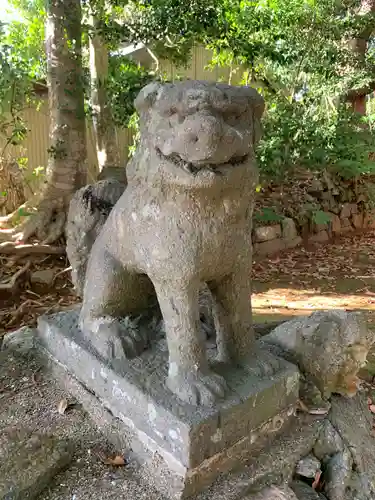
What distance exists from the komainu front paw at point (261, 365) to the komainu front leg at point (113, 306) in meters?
0.37

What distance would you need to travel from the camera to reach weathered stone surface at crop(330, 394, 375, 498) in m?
1.60

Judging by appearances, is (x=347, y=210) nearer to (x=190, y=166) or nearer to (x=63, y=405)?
(x=63, y=405)

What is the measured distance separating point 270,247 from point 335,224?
151 centimetres

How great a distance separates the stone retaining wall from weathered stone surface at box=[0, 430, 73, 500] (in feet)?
13.3

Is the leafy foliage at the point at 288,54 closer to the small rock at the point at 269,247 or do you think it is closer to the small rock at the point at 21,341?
the small rock at the point at 269,247

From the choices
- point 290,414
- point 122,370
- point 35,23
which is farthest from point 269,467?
point 35,23

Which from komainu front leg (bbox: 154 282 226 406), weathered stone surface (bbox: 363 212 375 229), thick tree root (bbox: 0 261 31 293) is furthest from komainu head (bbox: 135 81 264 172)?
weathered stone surface (bbox: 363 212 375 229)

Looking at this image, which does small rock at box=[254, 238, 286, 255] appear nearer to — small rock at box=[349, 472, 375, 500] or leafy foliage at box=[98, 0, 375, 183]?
leafy foliage at box=[98, 0, 375, 183]

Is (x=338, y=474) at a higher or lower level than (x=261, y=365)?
lower

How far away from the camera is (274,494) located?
51.0 inches

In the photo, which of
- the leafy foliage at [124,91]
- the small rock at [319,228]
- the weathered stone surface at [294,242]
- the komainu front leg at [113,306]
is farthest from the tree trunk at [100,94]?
the small rock at [319,228]

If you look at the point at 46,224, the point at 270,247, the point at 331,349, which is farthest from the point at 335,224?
the point at 331,349

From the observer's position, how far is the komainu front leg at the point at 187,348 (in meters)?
1.26

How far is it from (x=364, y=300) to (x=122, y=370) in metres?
3.31
